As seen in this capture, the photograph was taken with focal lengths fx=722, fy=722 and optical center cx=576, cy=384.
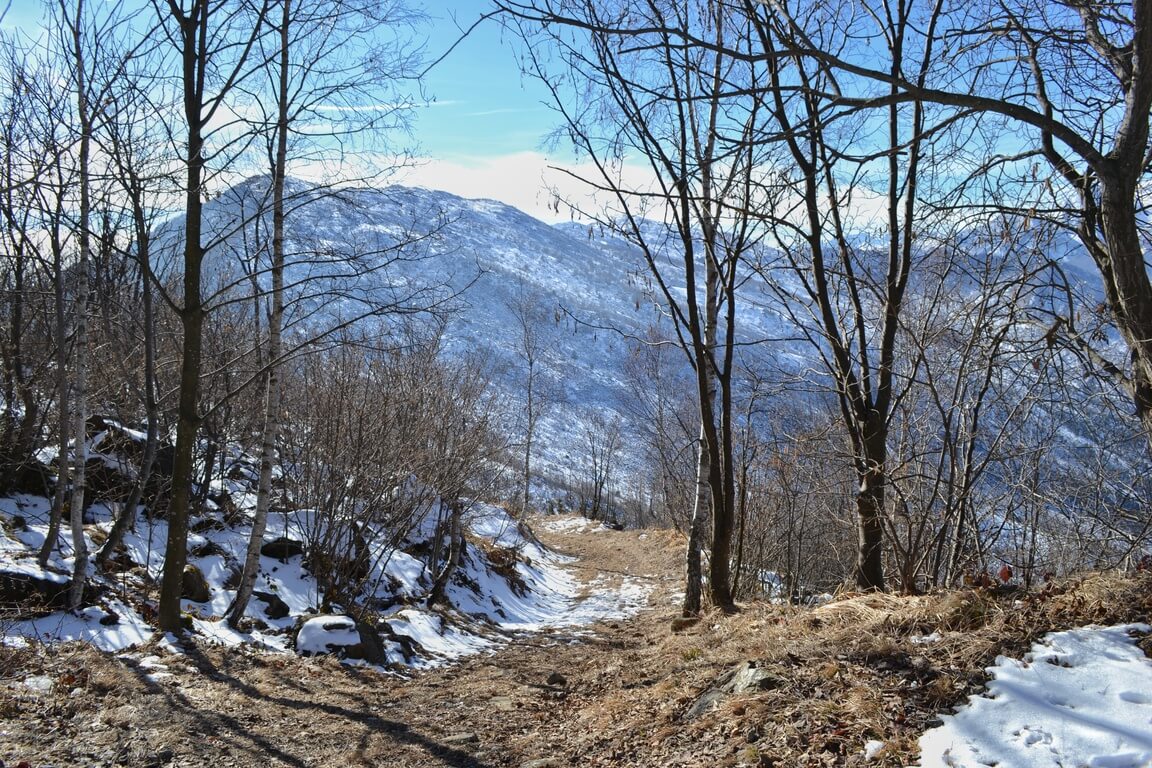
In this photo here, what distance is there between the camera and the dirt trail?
4.60 m

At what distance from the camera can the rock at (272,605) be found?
8625mm

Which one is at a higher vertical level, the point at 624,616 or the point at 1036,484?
the point at 1036,484

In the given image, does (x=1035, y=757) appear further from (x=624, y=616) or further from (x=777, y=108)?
(x=624, y=616)

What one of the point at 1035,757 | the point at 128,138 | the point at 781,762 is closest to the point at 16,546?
the point at 128,138

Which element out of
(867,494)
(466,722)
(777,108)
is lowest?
(466,722)

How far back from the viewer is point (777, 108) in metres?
5.54

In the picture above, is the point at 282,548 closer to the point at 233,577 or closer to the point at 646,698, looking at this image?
the point at 233,577

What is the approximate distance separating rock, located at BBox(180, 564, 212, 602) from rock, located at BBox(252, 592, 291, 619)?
544 millimetres

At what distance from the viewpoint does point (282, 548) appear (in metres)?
10.1

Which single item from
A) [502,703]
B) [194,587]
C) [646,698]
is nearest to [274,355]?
[194,587]

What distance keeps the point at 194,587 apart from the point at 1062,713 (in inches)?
340

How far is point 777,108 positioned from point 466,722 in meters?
5.53

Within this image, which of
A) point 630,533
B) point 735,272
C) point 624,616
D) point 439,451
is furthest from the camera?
point 630,533

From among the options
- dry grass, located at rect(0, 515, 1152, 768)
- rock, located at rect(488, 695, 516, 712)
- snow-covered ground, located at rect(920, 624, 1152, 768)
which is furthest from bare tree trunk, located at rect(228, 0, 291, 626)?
snow-covered ground, located at rect(920, 624, 1152, 768)
